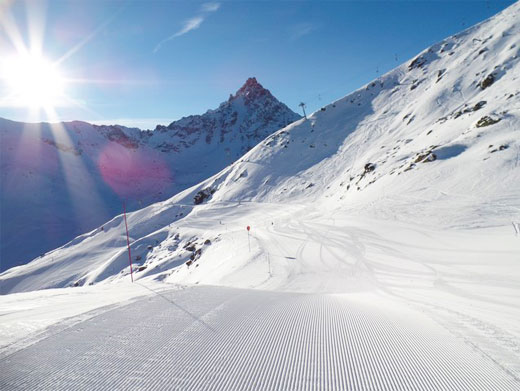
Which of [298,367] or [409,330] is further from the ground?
[298,367]

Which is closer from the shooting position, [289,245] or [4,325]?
[4,325]

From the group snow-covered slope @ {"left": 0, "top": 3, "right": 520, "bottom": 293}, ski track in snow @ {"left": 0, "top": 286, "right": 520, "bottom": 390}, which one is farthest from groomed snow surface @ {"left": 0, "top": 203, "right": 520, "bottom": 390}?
snow-covered slope @ {"left": 0, "top": 3, "right": 520, "bottom": 293}

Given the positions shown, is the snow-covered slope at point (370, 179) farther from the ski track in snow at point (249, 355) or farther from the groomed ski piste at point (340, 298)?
the ski track in snow at point (249, 355)

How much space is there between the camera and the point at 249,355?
3.74 m

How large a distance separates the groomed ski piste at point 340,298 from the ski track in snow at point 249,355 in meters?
0.02

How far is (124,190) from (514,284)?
206m

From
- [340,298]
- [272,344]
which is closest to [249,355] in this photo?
[272,344]

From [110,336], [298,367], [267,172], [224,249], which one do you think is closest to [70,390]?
[110,336]

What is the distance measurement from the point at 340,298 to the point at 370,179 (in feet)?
108

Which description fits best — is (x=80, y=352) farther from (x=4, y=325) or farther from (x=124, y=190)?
(x=124, y=190)

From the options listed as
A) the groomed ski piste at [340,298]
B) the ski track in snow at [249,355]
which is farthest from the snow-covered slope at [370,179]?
the ski track in snow at [249,355]

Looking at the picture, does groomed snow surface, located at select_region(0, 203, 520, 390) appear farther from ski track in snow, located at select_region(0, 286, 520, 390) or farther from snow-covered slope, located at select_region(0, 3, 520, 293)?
snow-covered slope, located at select_region(0, 3, 520, 293)

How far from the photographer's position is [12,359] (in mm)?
3686

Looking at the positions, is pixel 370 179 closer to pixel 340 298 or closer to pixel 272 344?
pixel 340 298
